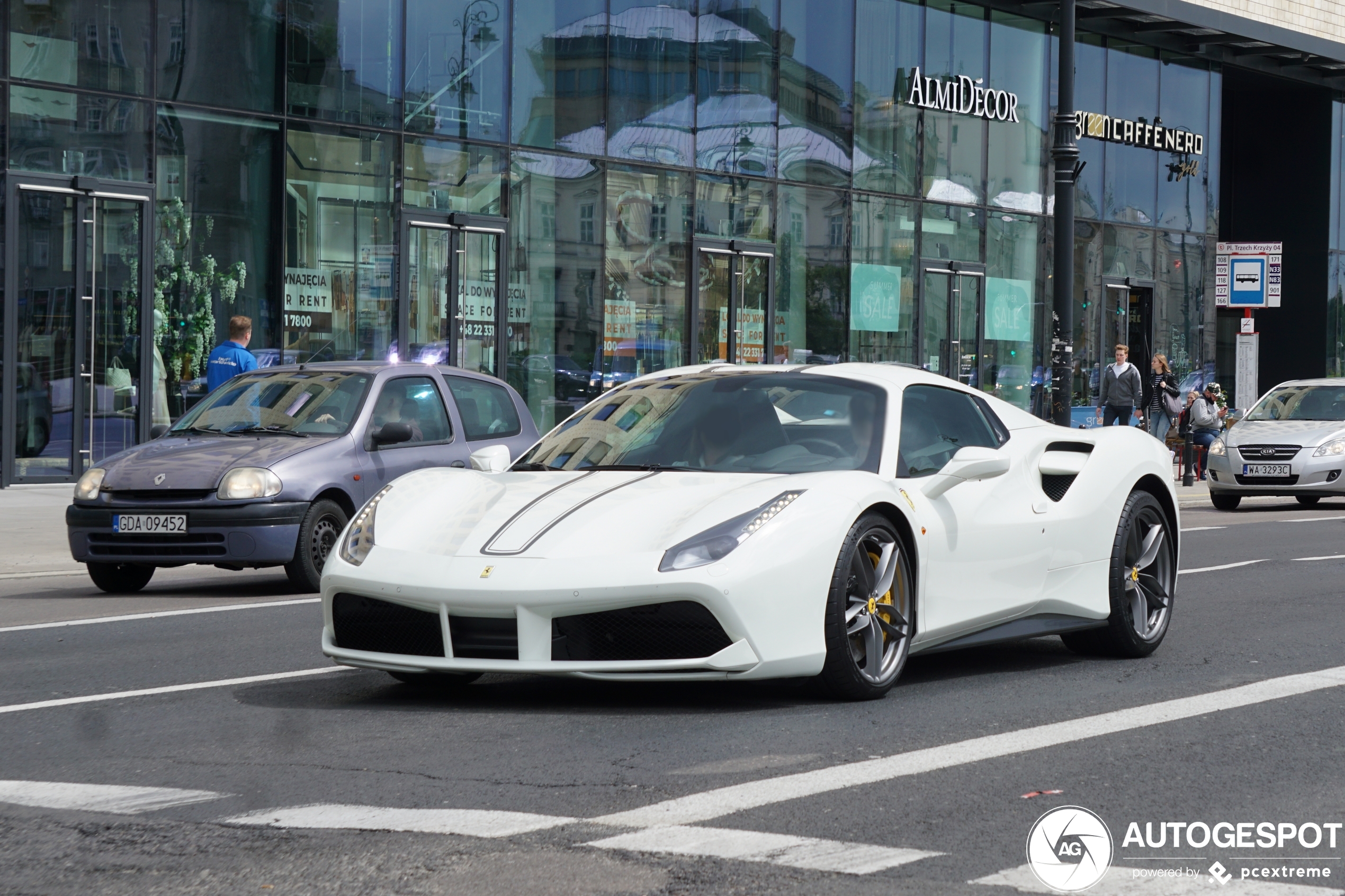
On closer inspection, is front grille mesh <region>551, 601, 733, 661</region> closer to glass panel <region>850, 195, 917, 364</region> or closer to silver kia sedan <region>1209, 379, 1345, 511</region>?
silver kia sedan <region>1209, 379, 1345, 511</region>

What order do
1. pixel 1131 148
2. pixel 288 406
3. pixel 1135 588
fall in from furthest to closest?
1. pixel 1131 148
2. pixel 288 406
3. pixel 1135 588

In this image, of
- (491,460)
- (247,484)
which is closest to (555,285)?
(247,484)

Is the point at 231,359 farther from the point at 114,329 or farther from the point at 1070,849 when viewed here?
the point at 1070,849

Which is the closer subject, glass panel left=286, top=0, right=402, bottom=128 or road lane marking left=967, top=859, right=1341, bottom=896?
road lane marking left=967, top=859, right=1341, bottom=896

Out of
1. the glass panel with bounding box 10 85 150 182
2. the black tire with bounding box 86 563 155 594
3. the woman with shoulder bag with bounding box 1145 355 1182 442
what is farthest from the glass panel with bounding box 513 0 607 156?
the black tire with bounding box 86 563 155 594

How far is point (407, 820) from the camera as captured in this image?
15.5 ft

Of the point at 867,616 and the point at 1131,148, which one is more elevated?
the point at 1131,148

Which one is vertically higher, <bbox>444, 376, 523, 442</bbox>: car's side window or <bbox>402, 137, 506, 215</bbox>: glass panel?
<bbox>402, 137, 506, 215</bbox>: glass panel

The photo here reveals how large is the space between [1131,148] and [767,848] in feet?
109

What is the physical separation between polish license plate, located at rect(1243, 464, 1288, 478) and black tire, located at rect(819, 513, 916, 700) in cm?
1548

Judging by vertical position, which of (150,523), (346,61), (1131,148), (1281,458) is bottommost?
(150,523)

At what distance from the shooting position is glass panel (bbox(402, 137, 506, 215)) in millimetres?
23297

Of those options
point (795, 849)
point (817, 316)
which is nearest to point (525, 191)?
point (817, 316)

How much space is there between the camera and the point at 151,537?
11.2 metres
